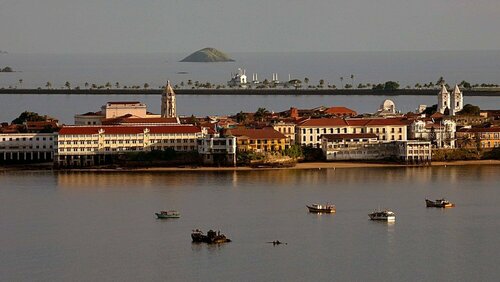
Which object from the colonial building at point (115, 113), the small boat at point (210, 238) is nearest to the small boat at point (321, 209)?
the small boat at point (210, 238)

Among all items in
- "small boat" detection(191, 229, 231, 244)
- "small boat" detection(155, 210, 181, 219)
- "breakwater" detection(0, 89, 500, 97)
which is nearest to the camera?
"small boat" detection(191, 229, 231, 244)

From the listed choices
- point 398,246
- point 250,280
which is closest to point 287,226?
point 398,246

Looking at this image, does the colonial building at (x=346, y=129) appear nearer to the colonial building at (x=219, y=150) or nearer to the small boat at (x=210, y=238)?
the colonial building at (x=219, y=150)

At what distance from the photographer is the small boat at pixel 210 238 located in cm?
2850

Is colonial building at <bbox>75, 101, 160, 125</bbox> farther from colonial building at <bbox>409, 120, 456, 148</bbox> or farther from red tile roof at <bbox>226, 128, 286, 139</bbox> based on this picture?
colonial building at <bbox>409, 120, 456, 148</bbox>

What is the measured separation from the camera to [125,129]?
142 feet

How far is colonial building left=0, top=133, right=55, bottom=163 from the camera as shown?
43.7 m

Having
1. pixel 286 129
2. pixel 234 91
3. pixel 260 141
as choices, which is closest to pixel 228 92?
pixel 234 91

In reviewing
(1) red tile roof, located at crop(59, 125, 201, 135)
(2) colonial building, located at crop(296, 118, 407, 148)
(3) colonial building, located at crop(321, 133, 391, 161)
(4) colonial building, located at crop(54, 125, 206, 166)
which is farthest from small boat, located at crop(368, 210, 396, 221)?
(2) colonial building, located at crop(296, 118, 407, 148)

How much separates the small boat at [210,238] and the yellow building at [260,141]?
13472mm

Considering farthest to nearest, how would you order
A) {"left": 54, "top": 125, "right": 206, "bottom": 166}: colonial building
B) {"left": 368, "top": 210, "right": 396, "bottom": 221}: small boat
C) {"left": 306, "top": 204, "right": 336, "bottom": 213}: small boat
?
1. {"left": 54, "top": 125, "right": 206, "bottom": 166}: colonial building
2. {"left": 306, "top": 204, "right": 336, "bottom": 213}: small boat
3. {"left": 368, "top": 210, "right": 396, "bottom": 221}: small boat

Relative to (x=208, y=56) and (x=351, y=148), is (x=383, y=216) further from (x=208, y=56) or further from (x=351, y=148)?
(x=208, y=56)

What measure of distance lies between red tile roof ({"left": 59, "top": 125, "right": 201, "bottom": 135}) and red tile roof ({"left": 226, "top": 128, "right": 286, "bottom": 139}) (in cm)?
95

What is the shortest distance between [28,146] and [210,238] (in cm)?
1611
